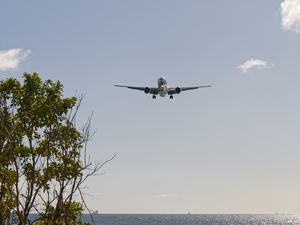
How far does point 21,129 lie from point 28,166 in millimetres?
2534

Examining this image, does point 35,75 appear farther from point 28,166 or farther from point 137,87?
point 137,87

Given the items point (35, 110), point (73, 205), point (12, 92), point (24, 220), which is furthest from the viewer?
point (73, 205)

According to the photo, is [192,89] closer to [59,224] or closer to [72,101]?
[72,101]

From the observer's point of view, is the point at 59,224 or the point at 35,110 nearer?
the point at 59,224

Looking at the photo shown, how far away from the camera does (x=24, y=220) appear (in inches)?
458

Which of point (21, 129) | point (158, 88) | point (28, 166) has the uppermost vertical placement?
point (158, 88)

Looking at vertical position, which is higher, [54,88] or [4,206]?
[54,88]

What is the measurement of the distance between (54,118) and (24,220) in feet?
36.9

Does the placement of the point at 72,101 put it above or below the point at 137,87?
below

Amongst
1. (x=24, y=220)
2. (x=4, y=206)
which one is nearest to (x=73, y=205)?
(x=4, y=206)

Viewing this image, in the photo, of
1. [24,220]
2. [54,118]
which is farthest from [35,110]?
[24,220]

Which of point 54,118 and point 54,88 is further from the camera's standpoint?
point 54,88

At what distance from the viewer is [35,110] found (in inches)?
848

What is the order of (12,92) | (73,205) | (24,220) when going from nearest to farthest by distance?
(24,220) < (12,92) < (73,205)
